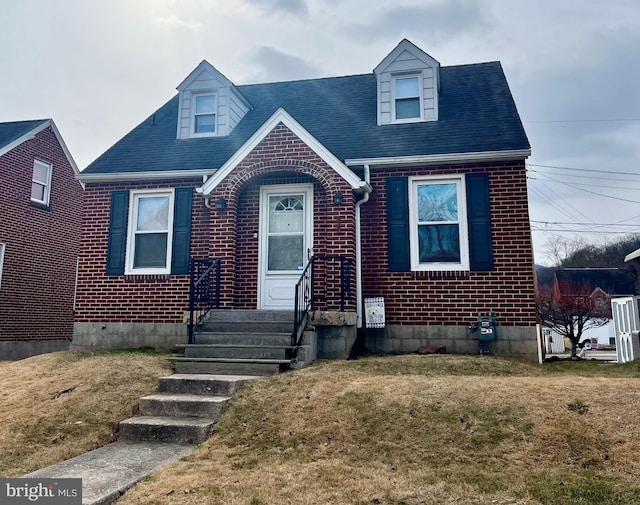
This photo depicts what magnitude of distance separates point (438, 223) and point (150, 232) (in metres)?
5.92

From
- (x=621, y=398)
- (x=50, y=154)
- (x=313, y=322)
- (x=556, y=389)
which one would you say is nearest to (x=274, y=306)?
(x=313, y=322)

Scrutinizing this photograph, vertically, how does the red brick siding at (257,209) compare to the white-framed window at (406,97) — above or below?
below

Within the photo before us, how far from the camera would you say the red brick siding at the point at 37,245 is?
14344mm

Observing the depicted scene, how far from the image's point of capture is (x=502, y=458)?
4289mm

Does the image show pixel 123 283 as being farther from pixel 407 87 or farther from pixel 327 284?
pixel 407 87

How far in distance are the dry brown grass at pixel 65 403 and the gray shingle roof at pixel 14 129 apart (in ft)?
31.5

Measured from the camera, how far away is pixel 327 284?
8930 millimetres

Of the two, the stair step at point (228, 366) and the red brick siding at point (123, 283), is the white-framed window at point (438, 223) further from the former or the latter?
the red brick siding at point (123, 283)

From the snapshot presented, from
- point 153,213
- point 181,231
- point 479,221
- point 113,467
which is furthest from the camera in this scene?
point 153,213

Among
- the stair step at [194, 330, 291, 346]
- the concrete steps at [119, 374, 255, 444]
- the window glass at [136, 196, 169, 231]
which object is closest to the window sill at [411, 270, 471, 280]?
the stair step at [194, 330, 291, 346]

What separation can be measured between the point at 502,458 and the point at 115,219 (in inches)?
352

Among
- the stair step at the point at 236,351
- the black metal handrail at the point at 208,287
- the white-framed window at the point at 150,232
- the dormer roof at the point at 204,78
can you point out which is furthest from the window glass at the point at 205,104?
the stair step at the point at 236,351

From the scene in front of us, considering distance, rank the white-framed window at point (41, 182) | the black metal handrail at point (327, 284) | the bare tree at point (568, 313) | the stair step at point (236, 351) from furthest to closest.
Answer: the bare tree at point (568, 313), the white-framed window at point (41, 182), the black metal handrail at point (327, 284), the stair step at point (236, 351)

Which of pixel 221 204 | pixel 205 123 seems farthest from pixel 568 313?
pixel 205 123
